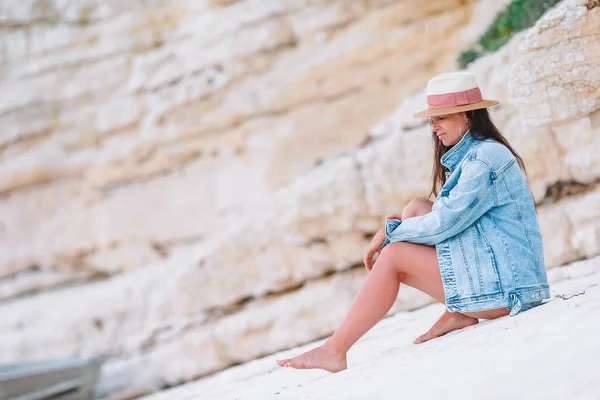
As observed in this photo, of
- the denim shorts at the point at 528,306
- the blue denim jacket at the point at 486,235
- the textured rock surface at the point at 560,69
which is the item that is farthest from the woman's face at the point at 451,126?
the textured rock surface at the point at 560,69

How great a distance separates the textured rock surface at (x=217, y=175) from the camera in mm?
6059

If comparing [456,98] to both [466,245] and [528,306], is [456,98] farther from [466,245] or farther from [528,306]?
[528,306]

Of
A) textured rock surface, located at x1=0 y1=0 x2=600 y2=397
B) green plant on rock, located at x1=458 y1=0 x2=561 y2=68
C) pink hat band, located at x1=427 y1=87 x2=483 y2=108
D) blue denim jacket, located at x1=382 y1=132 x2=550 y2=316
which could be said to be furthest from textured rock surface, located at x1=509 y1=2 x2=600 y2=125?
green plant on rock, located at x1=458 y1=0 x2=561 y2=68

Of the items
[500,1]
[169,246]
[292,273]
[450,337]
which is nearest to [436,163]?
[450,337]

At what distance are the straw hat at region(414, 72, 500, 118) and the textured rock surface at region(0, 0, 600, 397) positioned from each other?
256 cm

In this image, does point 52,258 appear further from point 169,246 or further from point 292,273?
point 292,273

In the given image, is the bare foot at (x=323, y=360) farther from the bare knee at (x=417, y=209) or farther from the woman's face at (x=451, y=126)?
the woman's face at (x=451, y=126)

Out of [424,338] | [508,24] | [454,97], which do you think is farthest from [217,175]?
[454,97]

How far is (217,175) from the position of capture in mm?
9945

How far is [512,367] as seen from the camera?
174 cm

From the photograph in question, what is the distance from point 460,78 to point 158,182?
8.34 m

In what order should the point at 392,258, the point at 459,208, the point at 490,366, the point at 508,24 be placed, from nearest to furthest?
the point at 490,366 < the point at 459,208 < the point at 392,258 < the point at 508,24

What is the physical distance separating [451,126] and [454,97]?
Result: 0.11 meters

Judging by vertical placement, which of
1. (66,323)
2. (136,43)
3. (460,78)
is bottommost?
(66,323)
